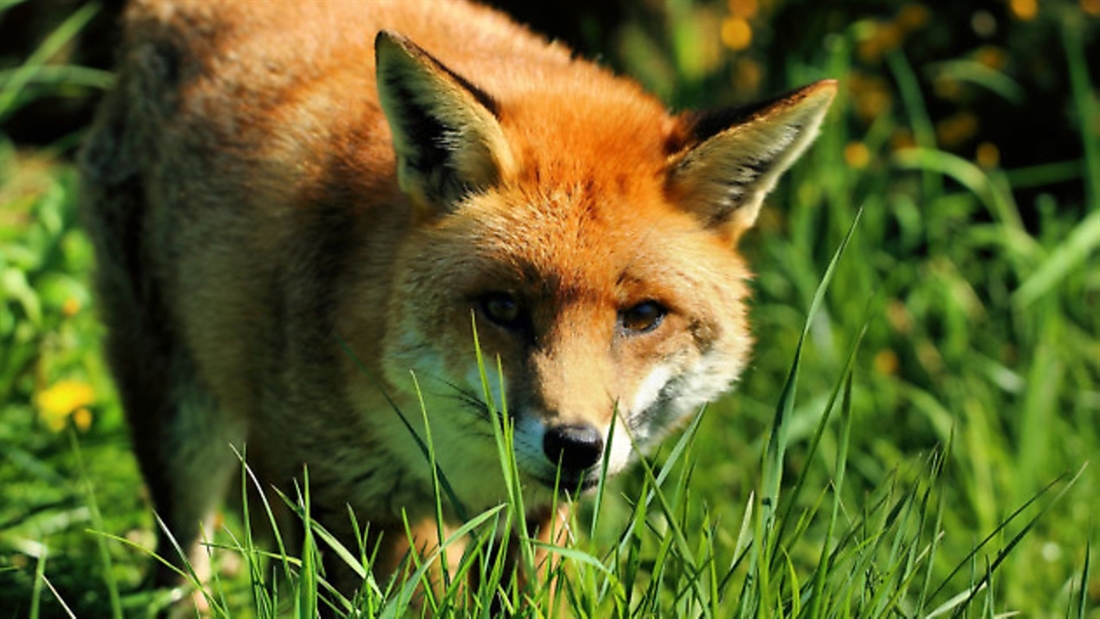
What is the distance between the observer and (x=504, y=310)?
10.9ft

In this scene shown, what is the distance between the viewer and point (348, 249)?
12.4 ft

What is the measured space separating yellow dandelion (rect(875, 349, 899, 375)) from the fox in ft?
5.87

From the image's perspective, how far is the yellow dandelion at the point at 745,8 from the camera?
6.63m

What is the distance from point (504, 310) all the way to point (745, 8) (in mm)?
3819

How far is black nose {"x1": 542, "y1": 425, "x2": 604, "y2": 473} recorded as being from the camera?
9.77ft

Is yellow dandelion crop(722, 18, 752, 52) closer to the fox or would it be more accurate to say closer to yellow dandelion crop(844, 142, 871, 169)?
yellow dandelion crop(844, 142, 871, 169)

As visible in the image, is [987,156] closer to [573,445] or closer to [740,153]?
[740,153]

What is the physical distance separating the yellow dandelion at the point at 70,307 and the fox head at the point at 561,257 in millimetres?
2046

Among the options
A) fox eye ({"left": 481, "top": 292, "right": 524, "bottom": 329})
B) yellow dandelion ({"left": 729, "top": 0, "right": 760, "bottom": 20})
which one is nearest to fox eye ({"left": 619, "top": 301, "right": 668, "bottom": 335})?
fox eye ({"left": 481, "top": 292, "right": 524, "bottom": 329})

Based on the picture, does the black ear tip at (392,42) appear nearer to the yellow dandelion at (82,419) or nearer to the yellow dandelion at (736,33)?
the yellow dandelion at (82,419)

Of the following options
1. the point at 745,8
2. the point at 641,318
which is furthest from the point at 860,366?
the point at 641,318

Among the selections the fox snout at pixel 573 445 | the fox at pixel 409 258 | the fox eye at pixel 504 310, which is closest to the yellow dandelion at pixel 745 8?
the fox at pixel 409 258

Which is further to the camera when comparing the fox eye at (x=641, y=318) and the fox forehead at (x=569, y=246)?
the fox eye at (x=641, y=318)

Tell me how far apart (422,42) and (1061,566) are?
2.92 m
